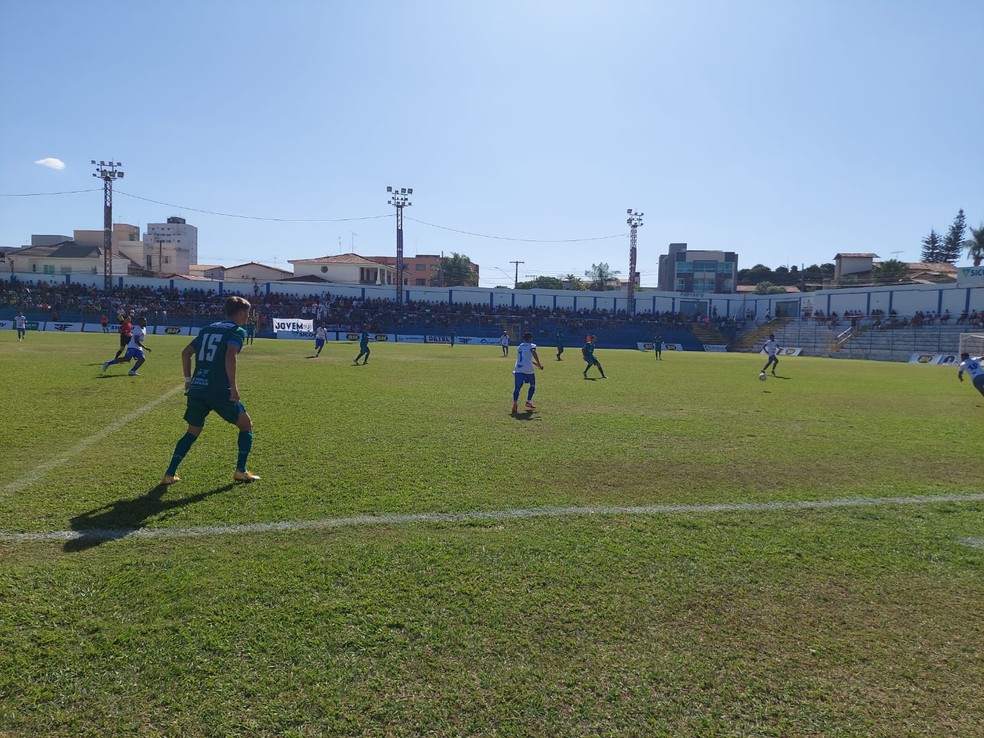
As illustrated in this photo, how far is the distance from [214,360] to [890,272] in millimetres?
81482

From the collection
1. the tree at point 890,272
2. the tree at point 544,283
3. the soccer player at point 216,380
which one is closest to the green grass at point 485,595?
the soccer player at point 216,380

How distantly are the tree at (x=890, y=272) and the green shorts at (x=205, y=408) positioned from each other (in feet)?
253

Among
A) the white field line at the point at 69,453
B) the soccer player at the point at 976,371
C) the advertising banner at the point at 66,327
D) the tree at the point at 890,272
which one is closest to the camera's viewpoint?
the white field line at the point at 69,453

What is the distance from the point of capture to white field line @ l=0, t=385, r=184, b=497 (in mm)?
5864

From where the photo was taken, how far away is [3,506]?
5.23 metres

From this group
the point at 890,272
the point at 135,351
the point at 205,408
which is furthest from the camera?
the point at 890,272

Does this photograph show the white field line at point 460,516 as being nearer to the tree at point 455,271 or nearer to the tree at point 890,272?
the tree at point 890,272

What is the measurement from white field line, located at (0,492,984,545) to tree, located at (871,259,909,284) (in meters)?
73.6

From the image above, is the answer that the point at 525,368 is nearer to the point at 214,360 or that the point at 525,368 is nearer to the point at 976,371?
the point at 214,360

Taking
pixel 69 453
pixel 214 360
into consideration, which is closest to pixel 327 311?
pixel 69 453

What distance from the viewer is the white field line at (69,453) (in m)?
5.86

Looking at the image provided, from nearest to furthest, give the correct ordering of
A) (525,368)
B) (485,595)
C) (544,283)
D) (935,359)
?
(485,595) → (525,368) → (935,359) → (544,283)

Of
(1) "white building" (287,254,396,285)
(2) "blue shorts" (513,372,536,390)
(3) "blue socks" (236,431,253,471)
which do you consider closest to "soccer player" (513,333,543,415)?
(2) "blue shorts" (513,372,536,390)

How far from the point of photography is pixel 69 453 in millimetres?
7250
